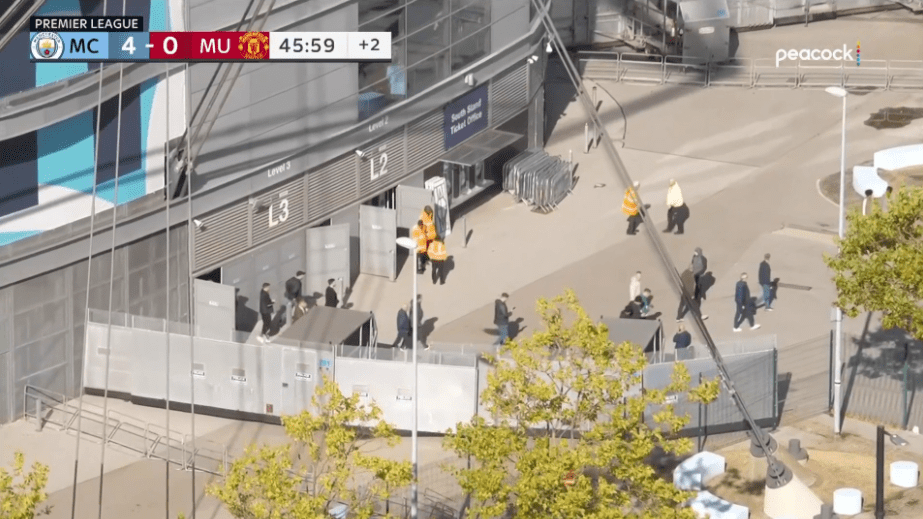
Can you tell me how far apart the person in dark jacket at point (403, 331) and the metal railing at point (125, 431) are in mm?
5089

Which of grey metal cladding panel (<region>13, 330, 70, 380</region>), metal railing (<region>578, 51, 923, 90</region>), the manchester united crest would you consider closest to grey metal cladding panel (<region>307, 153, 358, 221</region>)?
grey metal cladding panel (<region>13, 330, 70, 380</region>)

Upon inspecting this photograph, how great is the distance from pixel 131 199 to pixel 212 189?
6.76 ft

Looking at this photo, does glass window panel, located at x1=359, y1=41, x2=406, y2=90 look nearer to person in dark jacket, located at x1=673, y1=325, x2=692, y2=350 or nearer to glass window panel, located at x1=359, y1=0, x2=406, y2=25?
glass window panel, located at x1=359, y1=0, x2=406, y2=25

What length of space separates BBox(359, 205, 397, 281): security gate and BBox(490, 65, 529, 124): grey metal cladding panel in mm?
6585

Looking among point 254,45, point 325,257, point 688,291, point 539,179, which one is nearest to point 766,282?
point 688,291

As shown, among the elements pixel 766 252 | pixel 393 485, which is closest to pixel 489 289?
pixel 766 252

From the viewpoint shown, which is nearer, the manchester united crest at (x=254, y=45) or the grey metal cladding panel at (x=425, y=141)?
the manchester united crest at (x=254, y=45)

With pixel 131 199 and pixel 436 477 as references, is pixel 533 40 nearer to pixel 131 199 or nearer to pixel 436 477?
pixel 131 199

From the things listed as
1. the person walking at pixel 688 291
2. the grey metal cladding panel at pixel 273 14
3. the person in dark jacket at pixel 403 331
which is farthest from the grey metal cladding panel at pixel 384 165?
the person walking at pixel 688 291

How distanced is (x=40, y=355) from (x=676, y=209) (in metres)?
16.5

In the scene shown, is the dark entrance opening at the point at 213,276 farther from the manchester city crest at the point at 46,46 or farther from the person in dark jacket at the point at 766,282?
the person in dark jacket at the point at 766,282

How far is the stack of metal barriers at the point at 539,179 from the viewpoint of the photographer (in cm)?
4778

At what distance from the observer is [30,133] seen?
117 ft

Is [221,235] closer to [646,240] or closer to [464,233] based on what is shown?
[464,233]
